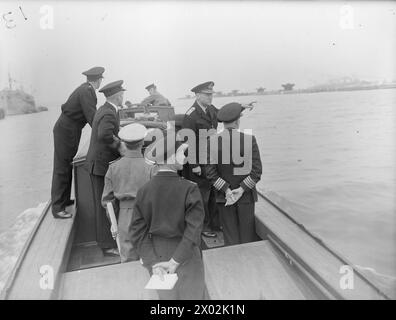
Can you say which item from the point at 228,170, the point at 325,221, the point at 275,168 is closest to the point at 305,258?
the point at 228,170

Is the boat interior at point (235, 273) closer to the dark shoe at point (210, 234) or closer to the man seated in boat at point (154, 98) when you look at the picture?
the dark shoe at point (210, 234)

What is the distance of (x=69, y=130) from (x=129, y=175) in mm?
1039

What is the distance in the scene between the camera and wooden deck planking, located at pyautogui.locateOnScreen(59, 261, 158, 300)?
77.9 inches

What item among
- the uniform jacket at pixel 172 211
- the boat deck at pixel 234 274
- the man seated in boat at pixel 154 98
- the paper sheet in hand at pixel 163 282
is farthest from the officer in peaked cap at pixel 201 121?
the man seated in boat at pixel 154 98

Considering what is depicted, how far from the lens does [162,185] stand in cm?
160

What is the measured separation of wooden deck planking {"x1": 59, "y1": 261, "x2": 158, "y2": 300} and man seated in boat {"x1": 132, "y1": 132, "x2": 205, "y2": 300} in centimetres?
44

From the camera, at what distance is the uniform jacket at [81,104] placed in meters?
2.77

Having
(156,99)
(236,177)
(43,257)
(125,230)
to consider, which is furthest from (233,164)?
(156,99)

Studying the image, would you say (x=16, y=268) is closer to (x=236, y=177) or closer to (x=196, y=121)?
(x=236, y=177)

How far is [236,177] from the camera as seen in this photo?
8.31ft

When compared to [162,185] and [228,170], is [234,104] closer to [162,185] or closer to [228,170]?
[228,170]

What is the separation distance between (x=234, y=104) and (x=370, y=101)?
23.6m

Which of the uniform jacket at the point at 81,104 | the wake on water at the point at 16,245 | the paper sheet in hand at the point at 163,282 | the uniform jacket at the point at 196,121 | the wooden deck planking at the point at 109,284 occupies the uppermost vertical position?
the uniform jacket at the point at 81,104

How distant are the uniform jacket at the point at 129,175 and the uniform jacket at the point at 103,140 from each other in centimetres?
39
